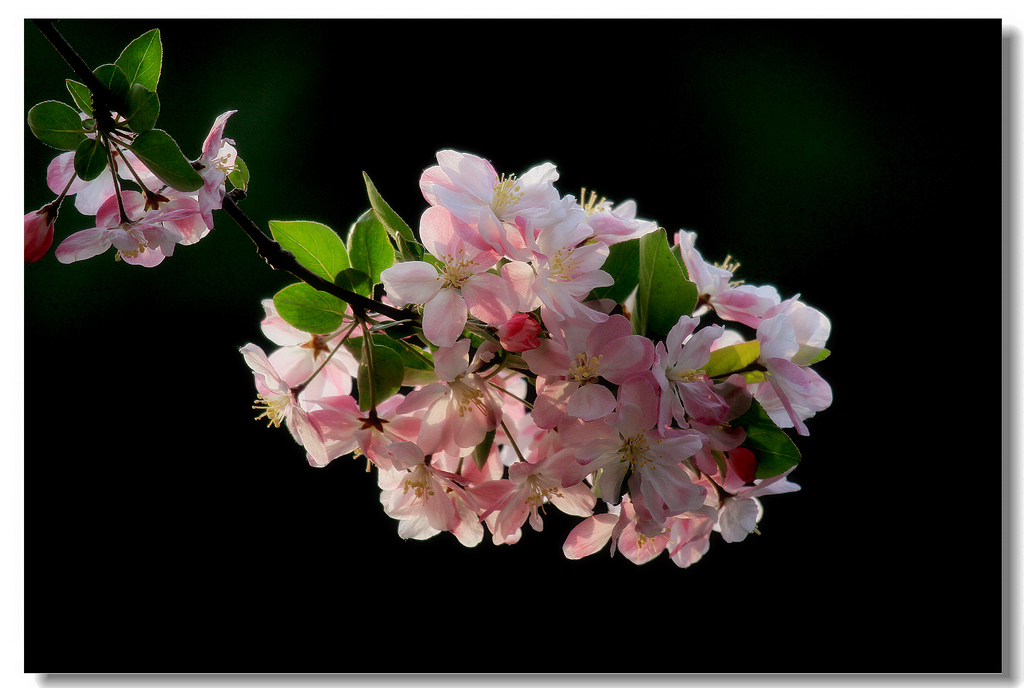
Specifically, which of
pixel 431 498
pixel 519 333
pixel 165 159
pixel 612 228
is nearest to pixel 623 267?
pixel 612 228

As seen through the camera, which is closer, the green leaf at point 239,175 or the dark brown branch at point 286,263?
the dark brown branch at point 286,263

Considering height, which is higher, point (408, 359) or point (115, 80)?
point (115, 80)

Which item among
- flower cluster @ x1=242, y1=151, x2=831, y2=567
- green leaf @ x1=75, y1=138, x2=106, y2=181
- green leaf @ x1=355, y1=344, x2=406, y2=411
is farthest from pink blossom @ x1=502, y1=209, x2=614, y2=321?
green leaf @ x1=75, y1=138, x2=106, y2=181

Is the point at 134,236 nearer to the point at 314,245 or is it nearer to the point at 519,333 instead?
the point at 314,245

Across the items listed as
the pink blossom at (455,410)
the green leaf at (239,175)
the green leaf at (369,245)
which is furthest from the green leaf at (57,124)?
the pink blossom at (455,410)

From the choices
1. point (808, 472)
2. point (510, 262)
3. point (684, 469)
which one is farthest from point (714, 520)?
point (808, 472)

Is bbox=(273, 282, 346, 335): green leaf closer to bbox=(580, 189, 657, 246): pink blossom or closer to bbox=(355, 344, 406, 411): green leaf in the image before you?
bbox=(355, 344, 406, 411): green leaf

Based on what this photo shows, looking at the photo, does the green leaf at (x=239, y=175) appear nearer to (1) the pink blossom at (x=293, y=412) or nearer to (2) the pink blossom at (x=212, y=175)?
(2) the pink blossom at (x=212, y=175)
